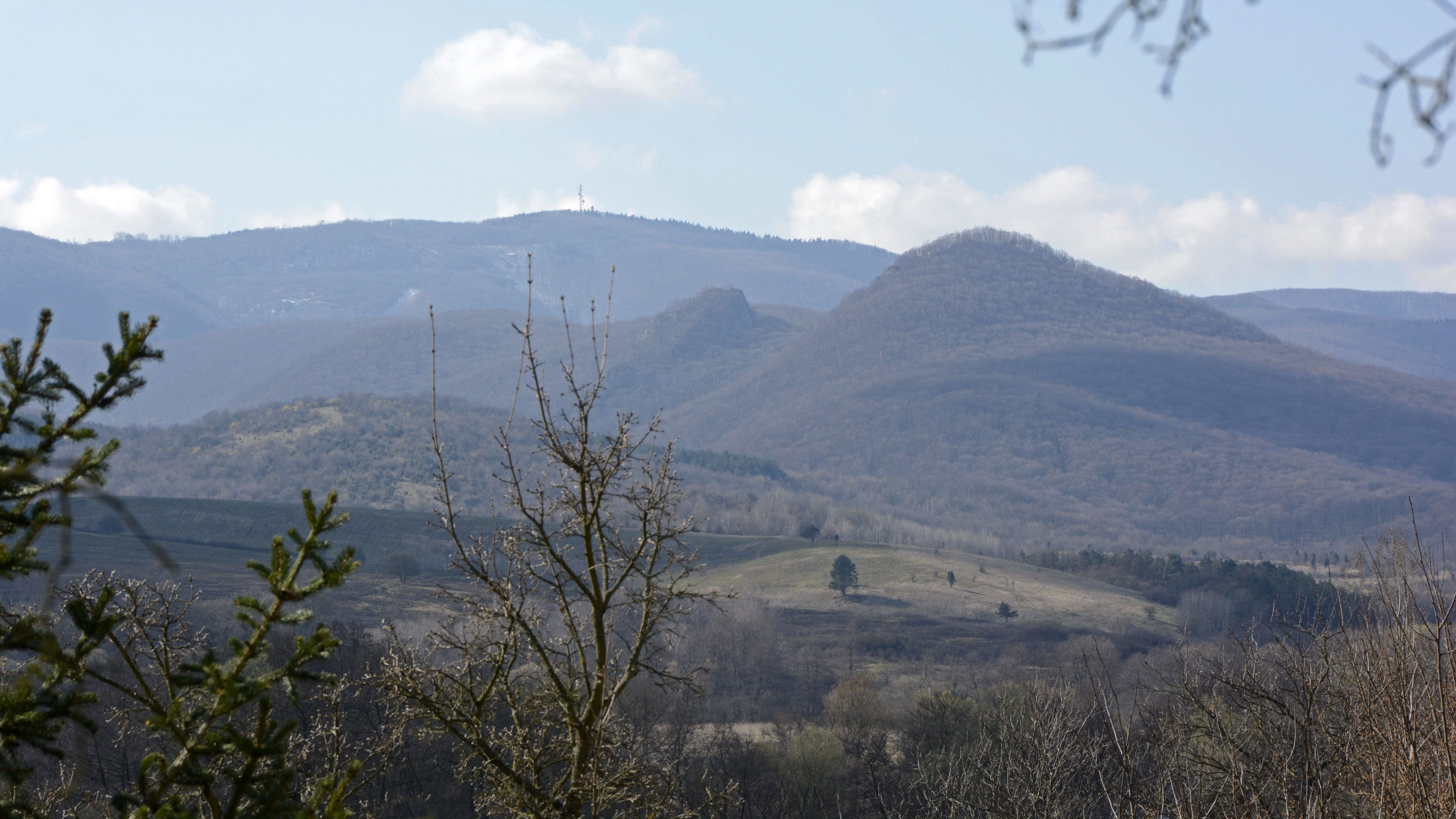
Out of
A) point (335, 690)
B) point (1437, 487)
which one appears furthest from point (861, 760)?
point (1437, 487)

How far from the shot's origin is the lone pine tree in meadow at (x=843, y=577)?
105312 mm

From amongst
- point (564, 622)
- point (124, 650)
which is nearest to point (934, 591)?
point (564, 622)

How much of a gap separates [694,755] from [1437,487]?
199865 mm

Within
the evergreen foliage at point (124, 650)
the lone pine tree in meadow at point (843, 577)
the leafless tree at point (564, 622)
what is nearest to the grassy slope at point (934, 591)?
the lone pine tree in meadow at point (843, 577)

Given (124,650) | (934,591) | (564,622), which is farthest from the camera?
(934,591)

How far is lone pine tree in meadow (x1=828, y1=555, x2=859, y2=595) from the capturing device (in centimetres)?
10531

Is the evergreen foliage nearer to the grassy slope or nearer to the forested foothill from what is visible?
the forested foothill

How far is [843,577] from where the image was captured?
346ft

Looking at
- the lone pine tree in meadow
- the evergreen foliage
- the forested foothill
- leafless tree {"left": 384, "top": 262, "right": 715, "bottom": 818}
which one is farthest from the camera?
the lone pine tree in meadow

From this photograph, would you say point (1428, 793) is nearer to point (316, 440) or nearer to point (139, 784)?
point (139, 784)

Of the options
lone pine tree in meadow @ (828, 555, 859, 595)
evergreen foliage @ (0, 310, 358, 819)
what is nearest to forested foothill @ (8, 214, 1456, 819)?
evergreen foliage @ (0, 310, 358, 819)

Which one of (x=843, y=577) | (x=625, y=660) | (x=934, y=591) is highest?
(x=625, y=660)

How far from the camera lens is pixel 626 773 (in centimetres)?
864

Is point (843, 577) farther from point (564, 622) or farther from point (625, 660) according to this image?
point (564, 622)
